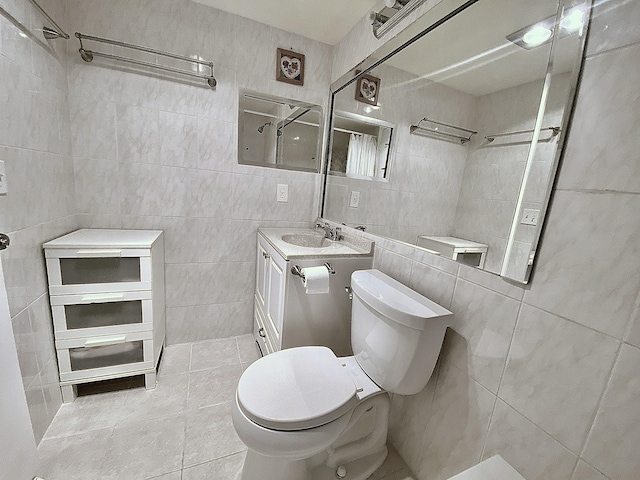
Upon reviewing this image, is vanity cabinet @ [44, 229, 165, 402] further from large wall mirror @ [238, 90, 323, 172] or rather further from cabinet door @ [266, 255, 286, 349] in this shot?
large wall mirror @ [238, 90, 323, 172]

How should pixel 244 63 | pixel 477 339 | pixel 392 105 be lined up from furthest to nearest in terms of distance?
1. pixel 244 63
2. pixel 392 105
3. pixel 477 339

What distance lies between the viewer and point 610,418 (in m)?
0.61

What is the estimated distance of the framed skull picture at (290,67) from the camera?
5.80 ft

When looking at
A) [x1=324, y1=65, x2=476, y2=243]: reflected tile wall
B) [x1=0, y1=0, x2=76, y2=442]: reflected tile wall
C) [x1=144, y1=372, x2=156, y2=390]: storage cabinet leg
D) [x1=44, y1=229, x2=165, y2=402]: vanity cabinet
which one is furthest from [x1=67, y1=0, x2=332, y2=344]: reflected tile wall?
[x1=324, y1=65, x2=476, y2=243]: reflected tile wall

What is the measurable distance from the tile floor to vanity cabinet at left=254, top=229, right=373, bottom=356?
1.50ft

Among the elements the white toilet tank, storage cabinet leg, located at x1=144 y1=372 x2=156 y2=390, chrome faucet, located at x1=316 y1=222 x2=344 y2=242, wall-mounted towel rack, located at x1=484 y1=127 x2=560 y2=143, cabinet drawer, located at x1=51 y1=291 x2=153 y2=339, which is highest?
wall-mounted towel rack, located at x1=484 y1=127 x2=560 y2=143

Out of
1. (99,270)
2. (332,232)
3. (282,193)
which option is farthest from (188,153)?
(332,232)

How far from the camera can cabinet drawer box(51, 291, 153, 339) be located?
1.25m

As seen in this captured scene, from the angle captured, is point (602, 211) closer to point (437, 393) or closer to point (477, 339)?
point (477, 339)

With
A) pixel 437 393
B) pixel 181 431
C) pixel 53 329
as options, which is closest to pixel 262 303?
pixel 181 431

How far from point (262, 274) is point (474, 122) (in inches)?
58.7

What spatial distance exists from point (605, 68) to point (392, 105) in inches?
42.2

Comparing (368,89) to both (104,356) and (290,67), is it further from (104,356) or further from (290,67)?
(104,356)

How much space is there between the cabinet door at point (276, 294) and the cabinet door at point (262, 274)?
0.08 metres
